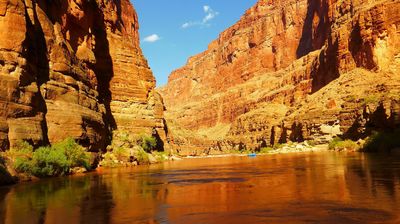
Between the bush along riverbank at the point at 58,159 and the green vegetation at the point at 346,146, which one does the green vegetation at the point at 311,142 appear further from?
the bush along riverbank at the point at 58,159

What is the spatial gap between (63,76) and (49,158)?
1159 cm

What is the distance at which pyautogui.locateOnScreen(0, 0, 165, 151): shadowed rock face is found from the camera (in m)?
28.6

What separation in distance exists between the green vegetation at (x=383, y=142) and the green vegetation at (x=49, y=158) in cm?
3493

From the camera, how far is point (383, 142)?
5109 centimetres

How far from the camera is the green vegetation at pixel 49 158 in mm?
25844

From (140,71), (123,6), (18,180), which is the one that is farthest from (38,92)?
(123,6)

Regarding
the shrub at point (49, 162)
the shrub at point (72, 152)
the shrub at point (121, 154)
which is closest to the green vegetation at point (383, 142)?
the shrub at point (121, 154)

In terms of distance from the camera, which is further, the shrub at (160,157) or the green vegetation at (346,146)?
the green vegetation at (346,146)

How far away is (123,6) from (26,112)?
74.5 meters

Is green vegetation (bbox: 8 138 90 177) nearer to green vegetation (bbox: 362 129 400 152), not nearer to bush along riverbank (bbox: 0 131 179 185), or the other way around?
bush along riverbank (bbox: 0 131 179 185)

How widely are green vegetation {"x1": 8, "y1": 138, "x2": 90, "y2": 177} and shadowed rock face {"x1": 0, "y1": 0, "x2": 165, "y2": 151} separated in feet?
2.86

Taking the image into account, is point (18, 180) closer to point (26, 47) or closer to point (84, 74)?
point (26, 47)

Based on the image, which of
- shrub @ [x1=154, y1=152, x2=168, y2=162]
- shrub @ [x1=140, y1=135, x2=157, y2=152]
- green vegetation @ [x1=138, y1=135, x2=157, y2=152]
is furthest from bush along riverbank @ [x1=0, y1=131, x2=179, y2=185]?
shrub @ [x1=154, y1=152, x2=168, y2=162]

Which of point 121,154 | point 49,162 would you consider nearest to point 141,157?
point 121,154
